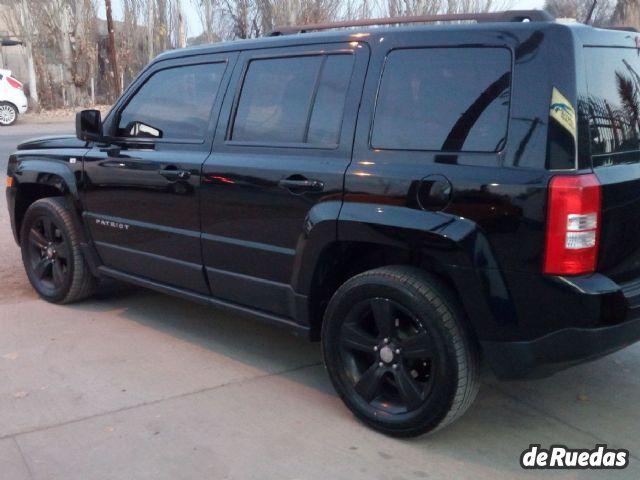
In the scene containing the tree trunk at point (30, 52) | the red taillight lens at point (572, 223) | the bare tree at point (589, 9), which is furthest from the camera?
the tree trunk at point (30, 52)

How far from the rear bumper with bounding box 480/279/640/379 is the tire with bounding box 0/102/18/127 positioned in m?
24.2

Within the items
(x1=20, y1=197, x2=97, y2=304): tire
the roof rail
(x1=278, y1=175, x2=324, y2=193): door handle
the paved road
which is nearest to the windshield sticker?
the roof rail

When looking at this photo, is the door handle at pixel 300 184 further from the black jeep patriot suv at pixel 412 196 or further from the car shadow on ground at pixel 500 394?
the car shadow on ground at pixel 500 394

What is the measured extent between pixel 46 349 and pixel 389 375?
2388 millimetres

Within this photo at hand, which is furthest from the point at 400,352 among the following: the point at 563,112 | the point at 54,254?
the point at 54,254

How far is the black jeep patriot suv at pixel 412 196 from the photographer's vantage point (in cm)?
312

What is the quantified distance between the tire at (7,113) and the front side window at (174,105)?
70.6 feet

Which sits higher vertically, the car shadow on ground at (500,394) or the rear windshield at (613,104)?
the rear windshield at (613,104)

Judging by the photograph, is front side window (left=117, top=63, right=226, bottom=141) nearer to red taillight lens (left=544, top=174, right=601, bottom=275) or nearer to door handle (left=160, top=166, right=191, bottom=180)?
door handle (left=160, top=166, right=191, bottom=180)

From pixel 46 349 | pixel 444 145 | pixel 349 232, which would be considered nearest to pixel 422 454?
pixel 349 232

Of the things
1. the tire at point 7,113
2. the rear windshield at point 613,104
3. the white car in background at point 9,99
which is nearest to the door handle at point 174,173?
the rear windshield at point 613,104

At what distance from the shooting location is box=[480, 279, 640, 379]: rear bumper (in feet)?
10.3

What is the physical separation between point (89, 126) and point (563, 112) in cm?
324

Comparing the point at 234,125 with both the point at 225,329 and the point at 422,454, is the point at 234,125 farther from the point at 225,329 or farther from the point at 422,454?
the point at 422,454
